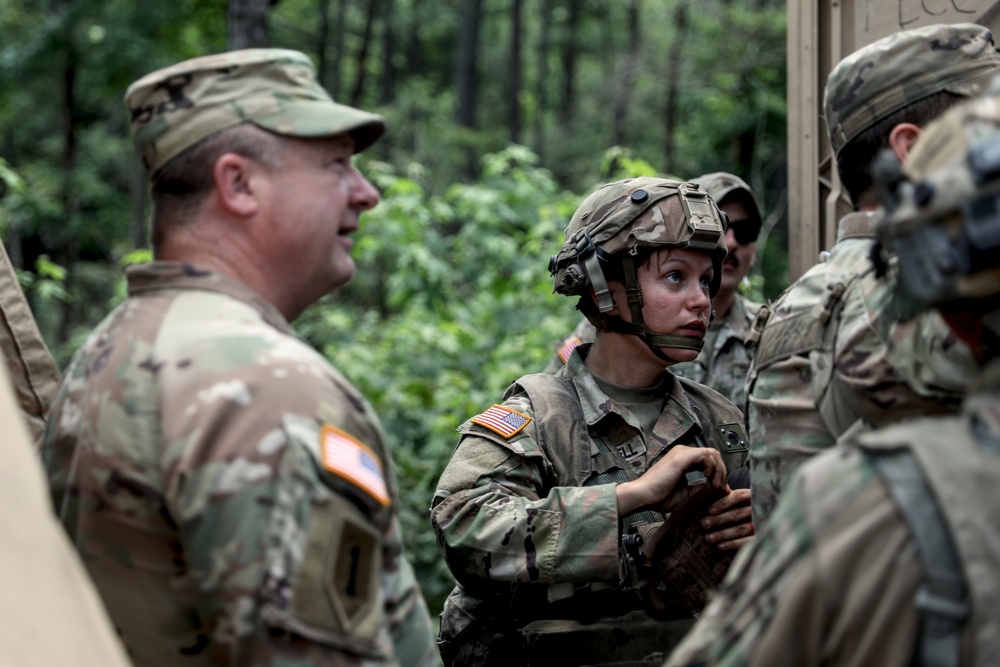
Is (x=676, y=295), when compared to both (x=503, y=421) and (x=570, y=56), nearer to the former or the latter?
(x=503, y=421)

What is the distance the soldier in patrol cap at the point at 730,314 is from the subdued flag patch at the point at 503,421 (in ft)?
6.45

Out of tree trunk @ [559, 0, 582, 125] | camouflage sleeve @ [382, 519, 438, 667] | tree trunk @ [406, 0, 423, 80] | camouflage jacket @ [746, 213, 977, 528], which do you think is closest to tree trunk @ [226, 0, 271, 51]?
camouflage jacket @ [746, 213, 977, 528]

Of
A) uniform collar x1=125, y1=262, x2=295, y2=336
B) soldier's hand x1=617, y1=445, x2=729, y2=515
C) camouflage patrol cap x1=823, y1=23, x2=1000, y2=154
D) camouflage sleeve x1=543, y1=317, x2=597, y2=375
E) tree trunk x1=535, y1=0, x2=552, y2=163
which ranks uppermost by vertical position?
camouflage patrol cap x1=823, y1=23, x2=1000, y2=154

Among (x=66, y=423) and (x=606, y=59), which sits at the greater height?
(x=66, y=423)

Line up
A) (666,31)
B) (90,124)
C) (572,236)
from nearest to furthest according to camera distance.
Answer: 1. (572,236)
2. (90,124)
3. (666,31)

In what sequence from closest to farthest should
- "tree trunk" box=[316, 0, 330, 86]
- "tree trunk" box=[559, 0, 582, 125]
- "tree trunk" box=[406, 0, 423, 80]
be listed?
"tree trunk" box=[316, 0, 330, 86], "tree trunk" box=[406, 0, 423, 80], "tree trunk" box=[559, 0, 582, 125]

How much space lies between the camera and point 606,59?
3609cm

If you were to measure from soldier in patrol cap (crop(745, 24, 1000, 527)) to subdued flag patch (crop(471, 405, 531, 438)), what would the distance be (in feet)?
3.22

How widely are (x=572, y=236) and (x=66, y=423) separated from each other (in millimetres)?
2286

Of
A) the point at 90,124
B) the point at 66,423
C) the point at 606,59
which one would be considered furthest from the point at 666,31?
the point at 66,423

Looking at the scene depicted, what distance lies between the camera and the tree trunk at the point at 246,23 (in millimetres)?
10406

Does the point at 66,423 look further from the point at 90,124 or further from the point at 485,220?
the point at 90,124

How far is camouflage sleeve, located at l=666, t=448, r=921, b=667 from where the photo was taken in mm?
1626

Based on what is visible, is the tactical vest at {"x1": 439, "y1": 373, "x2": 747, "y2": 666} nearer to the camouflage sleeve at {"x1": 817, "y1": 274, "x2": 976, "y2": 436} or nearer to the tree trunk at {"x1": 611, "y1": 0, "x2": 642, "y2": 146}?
the camouflage sleeve at {"x1": 817, "y1": 274, "x2": 976, "y2": 436}
